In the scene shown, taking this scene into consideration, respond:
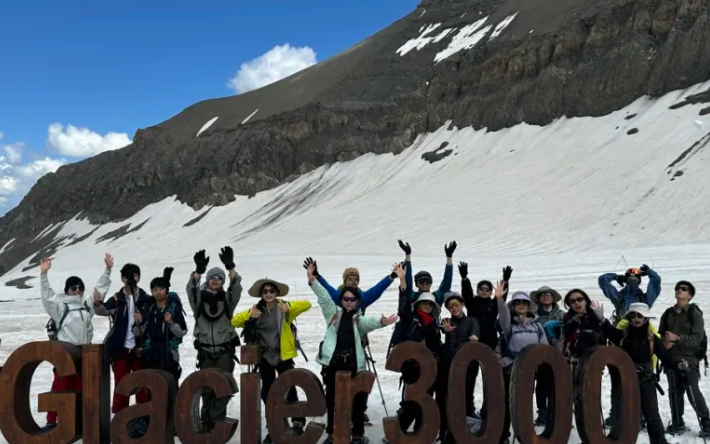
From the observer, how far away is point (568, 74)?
55.9 m

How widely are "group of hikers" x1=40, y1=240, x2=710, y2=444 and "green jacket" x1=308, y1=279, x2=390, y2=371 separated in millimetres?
12

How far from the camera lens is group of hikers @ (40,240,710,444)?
19.9 ft

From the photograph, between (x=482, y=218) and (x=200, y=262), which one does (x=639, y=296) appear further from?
(x=482, y=218)

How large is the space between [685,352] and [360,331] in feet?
12.3

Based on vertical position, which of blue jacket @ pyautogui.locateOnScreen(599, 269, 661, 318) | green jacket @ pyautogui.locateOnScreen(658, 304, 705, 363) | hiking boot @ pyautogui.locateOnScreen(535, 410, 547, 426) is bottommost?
hiking boot @ pyautogui.locateOnScreen(535, 410, 547, 426)

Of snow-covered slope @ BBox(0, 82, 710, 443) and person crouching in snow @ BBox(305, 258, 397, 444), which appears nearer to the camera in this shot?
person crouching in snow @ BBox(305, 258, 397, 444)

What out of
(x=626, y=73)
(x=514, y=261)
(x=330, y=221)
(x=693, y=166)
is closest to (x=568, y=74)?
(x=626, y=73)

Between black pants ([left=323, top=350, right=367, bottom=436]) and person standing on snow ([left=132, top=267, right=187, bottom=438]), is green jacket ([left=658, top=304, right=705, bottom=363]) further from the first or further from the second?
person standing on snow ([left=132, top=267, right=187, bottom=438])

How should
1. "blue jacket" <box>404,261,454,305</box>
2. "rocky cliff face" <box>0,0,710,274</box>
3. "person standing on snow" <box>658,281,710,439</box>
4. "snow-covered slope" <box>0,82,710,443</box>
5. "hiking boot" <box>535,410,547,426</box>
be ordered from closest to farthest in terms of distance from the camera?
"person standing on snow" <box>658,281,710,439</box> < "blue jacket" <box>404,261,454,305</box> < "hiking boot" <box>535,410,547,426</box> < "snow-covered slope" <box>0,82,710,443</box> < "rocky cliff face" <box>0,0,710,274</box>

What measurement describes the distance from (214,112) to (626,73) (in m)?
78.3

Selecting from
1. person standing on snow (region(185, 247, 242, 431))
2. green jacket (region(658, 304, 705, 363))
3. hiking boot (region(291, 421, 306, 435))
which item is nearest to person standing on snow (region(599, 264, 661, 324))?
green jacket (region(658, 304, 705, 363))

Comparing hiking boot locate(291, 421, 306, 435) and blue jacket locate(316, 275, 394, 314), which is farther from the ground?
blue jacket locate(316, 275, 394, 314)

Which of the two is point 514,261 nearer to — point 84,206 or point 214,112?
point 84,206

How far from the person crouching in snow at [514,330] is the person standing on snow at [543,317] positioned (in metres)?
0.59
